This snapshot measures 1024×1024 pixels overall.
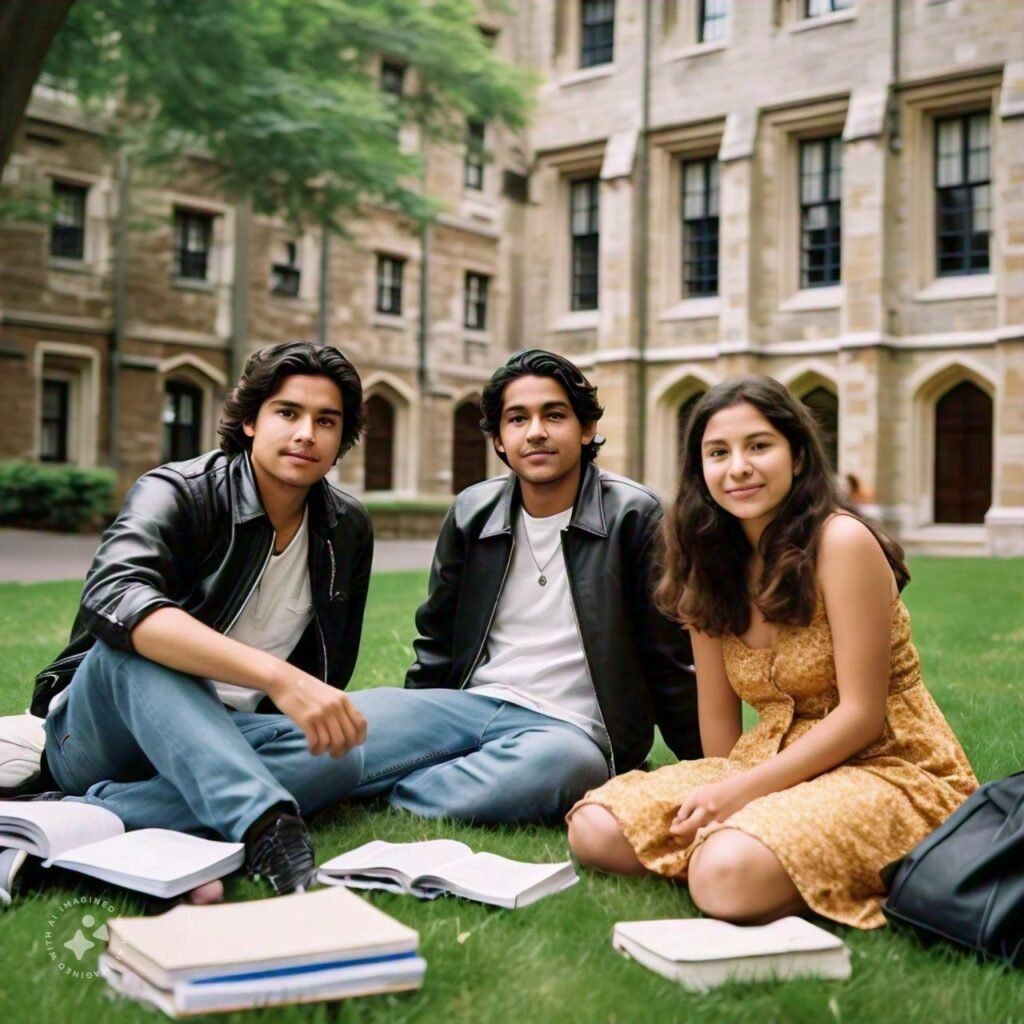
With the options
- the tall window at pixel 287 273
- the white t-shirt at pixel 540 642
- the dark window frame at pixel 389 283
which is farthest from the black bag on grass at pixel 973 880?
the dark window frame at pixel 389 283

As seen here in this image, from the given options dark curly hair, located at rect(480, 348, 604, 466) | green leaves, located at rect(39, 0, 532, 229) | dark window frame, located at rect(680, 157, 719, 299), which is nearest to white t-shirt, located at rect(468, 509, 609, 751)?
dark curly hair, located at rect(480, 348, 604, 466)

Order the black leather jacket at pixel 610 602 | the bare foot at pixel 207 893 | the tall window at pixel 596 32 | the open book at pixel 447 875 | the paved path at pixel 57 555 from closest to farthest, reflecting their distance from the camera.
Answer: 1. the bare foot at pixel 207 893
2. the open book at pixel 447 875
3. the black leather jacket at pixel 610 602
4. the paved path at pixel 57 555
5. the tall window at pixel 596 32

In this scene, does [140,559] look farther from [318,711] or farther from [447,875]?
[447,875]

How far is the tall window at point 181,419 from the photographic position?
23.9 meters

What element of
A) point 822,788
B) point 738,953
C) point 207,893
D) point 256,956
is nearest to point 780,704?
point 822,788

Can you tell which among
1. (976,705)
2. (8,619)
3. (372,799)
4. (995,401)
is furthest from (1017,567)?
(372,799)

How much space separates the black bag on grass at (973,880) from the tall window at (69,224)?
21848 millimetres

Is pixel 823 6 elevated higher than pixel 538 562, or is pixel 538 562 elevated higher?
pixel 823 6

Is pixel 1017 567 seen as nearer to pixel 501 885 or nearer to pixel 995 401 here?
pixel 995 401

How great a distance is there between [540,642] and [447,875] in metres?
1.13

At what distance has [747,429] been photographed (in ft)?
10.3

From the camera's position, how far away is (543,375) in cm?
379

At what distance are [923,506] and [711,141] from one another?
8243 millimetres

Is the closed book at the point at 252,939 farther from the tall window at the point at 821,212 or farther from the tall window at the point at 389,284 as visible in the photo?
the tall window at the point at 389,284
